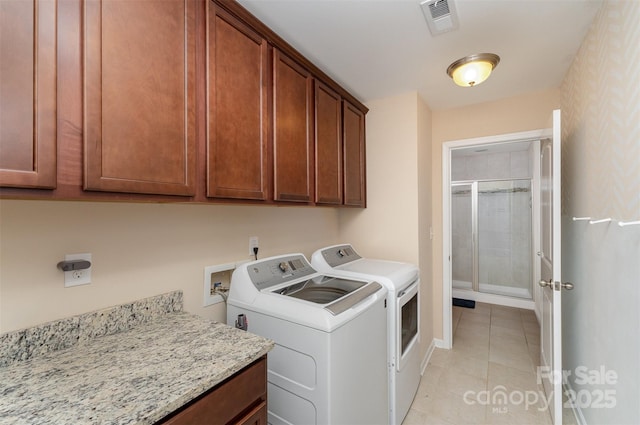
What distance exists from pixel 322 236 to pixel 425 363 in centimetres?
143

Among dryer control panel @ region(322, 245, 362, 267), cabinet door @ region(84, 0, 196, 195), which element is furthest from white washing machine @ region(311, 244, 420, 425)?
cabinet door @ region(84, 0, 196, 195)

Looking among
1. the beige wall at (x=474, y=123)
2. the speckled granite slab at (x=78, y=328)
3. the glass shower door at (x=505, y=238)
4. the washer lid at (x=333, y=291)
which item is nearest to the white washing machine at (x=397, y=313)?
the washer lid at (x=333, y=291)

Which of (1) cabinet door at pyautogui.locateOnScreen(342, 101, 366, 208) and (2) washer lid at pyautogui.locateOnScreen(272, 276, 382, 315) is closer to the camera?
(2) washer lid at pyautogui.locateOnScreen(272, 276, 382, 315)

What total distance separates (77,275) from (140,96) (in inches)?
28.1

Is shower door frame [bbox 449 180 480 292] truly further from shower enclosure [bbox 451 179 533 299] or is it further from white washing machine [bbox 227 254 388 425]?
white washing machine [bbox 227 254 388 425]

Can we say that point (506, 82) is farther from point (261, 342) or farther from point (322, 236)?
point (261, 342)

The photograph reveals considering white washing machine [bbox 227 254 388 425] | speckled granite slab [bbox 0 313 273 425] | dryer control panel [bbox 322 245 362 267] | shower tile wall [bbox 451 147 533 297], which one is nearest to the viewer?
speckled granite slab [bbox 0 313 273 425]

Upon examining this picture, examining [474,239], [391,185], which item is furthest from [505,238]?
[391,185]

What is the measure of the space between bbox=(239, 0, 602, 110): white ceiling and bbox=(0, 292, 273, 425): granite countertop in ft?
5.02

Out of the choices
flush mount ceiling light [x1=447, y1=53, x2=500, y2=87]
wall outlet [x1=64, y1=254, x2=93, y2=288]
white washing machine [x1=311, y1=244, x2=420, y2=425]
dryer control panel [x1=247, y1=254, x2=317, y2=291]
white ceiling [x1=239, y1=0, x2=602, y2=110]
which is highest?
white ceiling [x1=239, y1=0, x2=602, y2=110]

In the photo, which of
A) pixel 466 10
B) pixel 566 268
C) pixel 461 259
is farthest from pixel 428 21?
pixel 461 259

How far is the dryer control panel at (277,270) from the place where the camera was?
→ 60.6 inches

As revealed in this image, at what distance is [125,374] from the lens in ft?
2.71

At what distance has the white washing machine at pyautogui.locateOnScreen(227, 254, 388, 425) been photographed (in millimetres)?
1172
